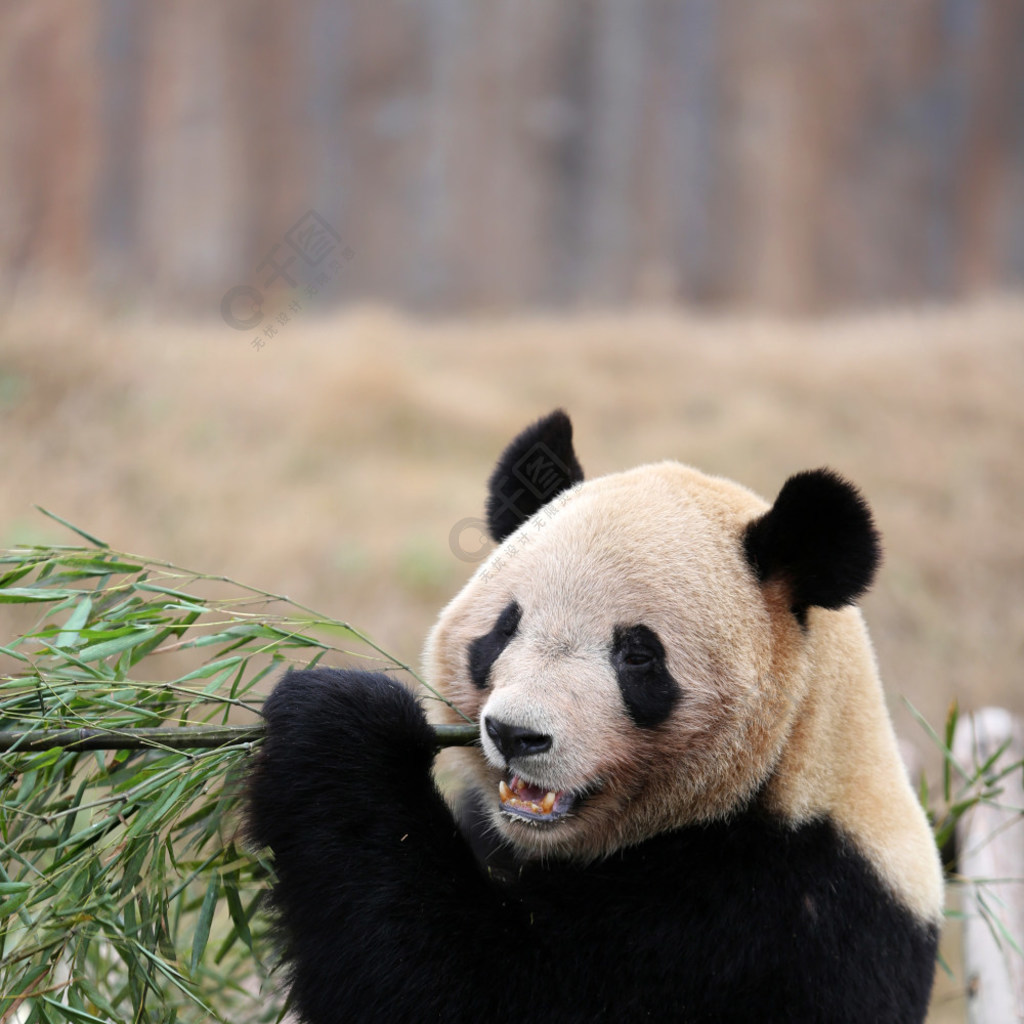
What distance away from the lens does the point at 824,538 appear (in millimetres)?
2482

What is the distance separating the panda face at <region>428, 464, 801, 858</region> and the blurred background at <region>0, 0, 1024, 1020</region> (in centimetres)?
731

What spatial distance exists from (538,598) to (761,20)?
14.9 metres

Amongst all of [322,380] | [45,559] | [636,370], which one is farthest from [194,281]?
[45,559]

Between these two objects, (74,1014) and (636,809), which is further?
(636,809)

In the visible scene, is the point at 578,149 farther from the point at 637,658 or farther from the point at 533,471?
the point at 637,658

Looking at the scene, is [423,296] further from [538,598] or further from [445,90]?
[538,598]

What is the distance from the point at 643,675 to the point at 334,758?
2.53 feet

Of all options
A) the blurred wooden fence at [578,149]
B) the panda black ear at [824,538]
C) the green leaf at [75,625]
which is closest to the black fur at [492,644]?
the panda black ear at [824,538]

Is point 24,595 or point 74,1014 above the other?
point 24,595

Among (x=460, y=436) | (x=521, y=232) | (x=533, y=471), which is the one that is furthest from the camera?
(x=521, y=232)

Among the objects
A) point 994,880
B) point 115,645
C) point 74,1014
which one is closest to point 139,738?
point 115,645

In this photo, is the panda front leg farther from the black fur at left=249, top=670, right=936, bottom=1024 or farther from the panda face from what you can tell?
the panda face

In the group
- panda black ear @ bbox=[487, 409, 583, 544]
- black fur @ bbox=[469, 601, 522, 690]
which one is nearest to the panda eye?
black fur @ bbox=[469, 601, 522, 690]

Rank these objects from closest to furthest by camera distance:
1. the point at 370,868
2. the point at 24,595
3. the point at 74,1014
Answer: the point at 74,1014 < the point at 370,868 < the point at 24,595
